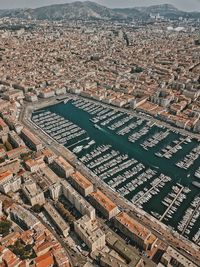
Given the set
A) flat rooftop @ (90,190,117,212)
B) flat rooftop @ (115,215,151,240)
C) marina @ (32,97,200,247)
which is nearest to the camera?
flat rooftop @ (115,215,151,240)

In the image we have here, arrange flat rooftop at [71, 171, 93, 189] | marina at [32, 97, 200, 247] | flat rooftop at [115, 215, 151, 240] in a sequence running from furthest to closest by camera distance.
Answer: flat rooftop at [71, 171, 93, 189]
marina at [32, 97, 200, 247]
flat rooftop at [115, 215, 151, 240]

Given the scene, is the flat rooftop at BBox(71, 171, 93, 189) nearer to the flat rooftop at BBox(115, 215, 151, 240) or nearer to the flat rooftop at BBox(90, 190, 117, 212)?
the flat rooftop at BBox(90, 190, 117, 212)

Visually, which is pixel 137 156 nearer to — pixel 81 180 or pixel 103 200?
pixel 81 180


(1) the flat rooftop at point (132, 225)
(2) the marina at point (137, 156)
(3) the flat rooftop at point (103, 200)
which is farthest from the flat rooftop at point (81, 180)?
(1) the flat rooftop at point (132, 225)

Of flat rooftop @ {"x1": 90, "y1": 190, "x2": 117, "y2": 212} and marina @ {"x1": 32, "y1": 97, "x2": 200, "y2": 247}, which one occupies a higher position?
flat rooftop @ {"x1": 90, "y1": 190, "x2": 117, "y2": 212}

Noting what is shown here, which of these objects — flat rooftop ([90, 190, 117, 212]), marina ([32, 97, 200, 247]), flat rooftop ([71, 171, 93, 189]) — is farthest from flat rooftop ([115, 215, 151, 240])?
flat rooftop ([71, 171, 93, 189])

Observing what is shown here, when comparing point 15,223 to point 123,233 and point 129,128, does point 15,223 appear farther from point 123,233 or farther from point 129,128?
point 129,128

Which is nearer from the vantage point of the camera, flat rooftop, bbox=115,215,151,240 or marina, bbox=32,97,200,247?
flat rooftop, bbox=115,215,151,240

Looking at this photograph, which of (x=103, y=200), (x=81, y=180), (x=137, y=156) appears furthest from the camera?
(x=137, y=156)

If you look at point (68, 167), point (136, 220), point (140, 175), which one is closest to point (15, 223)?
point (68, 167)

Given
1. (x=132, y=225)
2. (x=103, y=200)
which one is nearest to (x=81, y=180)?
(x=103, y=200)
